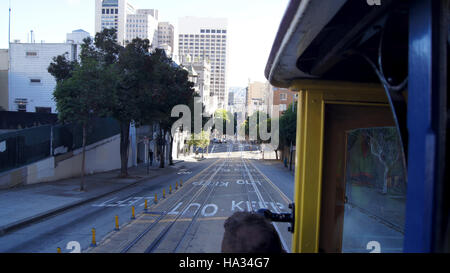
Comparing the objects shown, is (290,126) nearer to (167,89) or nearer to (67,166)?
(167,89)

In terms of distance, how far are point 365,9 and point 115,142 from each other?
31.7 metres

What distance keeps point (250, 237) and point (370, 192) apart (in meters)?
5.50

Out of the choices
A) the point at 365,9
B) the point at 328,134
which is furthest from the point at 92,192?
the point at 365,9

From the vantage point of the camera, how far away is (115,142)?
1292 inches

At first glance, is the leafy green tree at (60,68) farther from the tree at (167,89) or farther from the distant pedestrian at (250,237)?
the distant pedestrian at (250,237)

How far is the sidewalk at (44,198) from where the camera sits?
12461mm

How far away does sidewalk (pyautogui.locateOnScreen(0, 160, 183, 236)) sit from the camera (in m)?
12.5

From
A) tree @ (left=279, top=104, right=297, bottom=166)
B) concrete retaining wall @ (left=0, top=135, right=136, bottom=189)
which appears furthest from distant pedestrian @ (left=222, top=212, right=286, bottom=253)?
tree @ (left=279, top=104, right=297, bottom=166)

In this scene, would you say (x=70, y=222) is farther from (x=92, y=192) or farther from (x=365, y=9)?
(x=365, y=9)

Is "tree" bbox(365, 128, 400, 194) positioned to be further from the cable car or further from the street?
the street

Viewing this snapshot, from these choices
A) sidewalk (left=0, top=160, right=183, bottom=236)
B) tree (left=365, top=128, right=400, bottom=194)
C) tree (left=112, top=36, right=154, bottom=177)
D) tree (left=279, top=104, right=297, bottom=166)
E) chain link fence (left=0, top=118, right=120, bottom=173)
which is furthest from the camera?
tree (left=279, top=104, right=297, bottom=166)

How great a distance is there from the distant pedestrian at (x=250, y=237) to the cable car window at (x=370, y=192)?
3000 millimetres

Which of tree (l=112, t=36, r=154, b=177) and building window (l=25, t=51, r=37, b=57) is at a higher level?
building window (l=25, t=51, r=37, b=57)

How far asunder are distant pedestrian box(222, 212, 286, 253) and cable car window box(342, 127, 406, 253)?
3.00m
